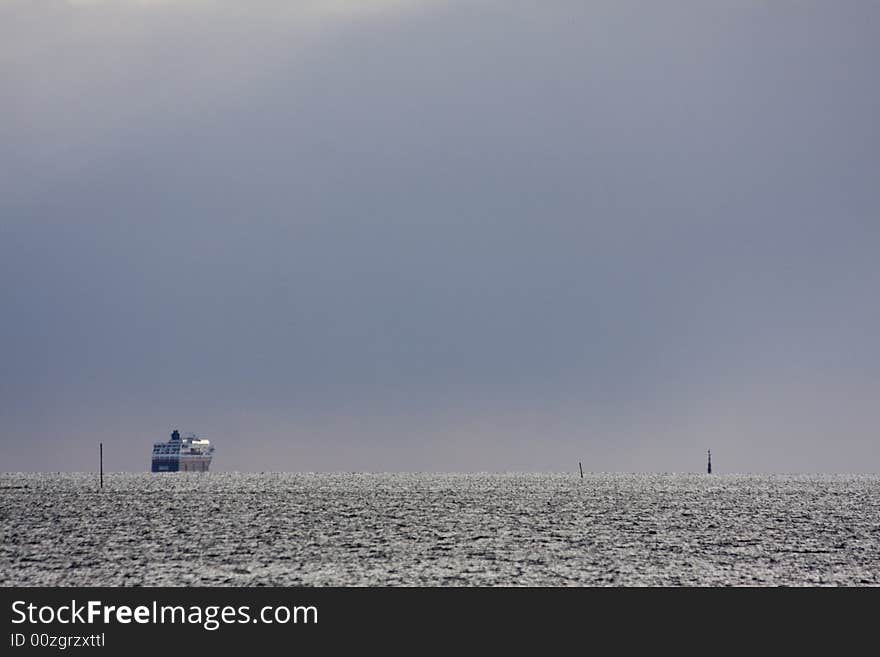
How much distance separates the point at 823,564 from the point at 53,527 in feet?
153

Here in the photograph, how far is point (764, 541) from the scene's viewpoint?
204ft

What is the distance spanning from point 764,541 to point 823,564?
1193 cm
